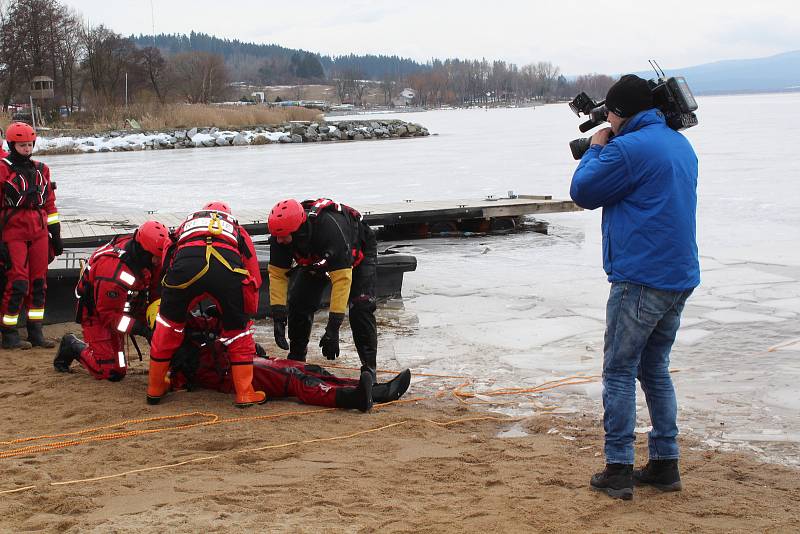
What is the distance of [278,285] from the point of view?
5.63m

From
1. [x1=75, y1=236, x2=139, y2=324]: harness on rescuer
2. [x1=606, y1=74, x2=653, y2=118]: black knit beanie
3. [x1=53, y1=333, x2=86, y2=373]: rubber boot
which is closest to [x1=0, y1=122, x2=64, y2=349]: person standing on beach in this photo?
[x1=53, y1=333, x2=86, y2=373]: rubber boot

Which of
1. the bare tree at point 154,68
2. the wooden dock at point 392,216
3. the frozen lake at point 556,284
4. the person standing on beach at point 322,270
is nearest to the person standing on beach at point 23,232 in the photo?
the frozen lake at point 556,284

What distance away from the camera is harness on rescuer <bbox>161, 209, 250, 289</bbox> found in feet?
16.4

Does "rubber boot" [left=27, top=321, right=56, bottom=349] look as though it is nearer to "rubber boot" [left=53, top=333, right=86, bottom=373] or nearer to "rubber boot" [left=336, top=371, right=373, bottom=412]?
"rubber boot" [left=53, top=333, right=86, bottom=373]

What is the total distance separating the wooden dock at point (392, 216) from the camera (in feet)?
32.8

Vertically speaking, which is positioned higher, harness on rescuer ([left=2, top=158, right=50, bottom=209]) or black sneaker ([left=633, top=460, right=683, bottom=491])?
harness on rescuer ([left=2, top=158, right=50, bottom=209])

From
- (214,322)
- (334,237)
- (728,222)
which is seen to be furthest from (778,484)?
(728,222)

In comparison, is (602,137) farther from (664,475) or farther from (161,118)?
(161,118)

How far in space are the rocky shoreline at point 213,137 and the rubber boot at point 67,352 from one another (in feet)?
96.8

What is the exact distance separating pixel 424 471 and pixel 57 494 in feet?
5.15

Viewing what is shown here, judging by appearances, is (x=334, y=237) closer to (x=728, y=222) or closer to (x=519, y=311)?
(x=519, y=311)

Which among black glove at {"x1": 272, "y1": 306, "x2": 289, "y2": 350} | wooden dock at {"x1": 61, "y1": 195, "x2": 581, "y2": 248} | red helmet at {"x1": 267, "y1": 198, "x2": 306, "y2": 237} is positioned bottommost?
black glove at {"x1": 272, "y1": 306, "x2": 289, "y2": 350}

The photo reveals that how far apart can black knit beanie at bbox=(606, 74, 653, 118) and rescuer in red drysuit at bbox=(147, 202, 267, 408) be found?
2.40 metres

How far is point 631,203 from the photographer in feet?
11.7
